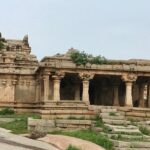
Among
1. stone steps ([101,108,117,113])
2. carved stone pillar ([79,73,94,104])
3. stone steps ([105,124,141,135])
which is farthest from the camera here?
carved stone pillar ([79,73,94,104])

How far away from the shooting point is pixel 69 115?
25875mm

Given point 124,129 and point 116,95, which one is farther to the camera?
point 116,95

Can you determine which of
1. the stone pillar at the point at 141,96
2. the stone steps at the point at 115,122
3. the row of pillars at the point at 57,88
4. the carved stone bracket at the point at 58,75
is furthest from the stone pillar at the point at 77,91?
the stone steps at the point at 115,122

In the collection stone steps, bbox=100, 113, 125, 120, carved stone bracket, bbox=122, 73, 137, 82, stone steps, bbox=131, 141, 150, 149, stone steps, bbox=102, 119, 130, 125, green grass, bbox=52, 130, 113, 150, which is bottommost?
stone steps, bbox=131, 141, 150, 149

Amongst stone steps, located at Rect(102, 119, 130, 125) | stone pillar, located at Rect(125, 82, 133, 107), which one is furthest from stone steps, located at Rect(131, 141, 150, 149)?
stone pillar, located at Rect(125, 82, 133, 107)

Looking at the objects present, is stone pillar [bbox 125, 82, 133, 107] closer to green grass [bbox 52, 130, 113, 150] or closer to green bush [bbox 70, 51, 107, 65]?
green bush [bbox 70, 51, 107, 65]

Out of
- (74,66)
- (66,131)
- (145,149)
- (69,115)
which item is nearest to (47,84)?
(74,66)

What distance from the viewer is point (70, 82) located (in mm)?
33812

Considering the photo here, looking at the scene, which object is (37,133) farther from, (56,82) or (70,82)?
(70,82)

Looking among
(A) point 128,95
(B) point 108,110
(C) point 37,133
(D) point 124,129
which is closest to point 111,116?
(B) point 108,110

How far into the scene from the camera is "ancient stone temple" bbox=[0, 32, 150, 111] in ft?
97.6

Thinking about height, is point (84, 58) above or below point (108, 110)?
above

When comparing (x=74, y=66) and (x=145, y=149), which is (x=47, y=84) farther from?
(x=145, y=149)

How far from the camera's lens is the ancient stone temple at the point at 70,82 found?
29750 mm
